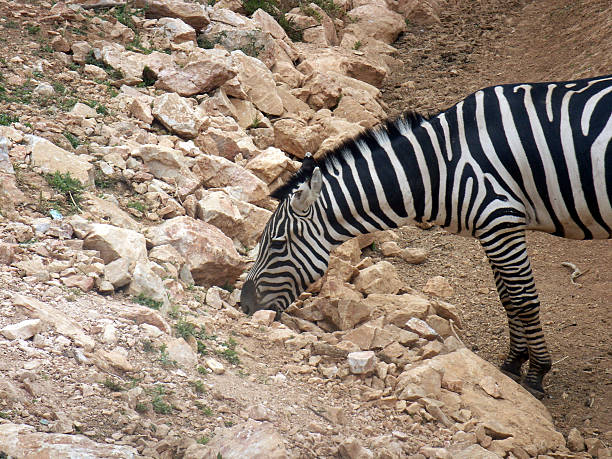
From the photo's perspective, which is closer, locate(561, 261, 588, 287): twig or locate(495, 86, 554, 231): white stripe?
locate(495, 86, 554, 231): white stripe

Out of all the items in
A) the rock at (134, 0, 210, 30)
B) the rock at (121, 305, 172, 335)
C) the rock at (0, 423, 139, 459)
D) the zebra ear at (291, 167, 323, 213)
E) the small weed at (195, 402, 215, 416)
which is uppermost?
the rock at (134, 0, 210, 30)

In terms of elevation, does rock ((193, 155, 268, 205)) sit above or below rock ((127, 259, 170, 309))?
above

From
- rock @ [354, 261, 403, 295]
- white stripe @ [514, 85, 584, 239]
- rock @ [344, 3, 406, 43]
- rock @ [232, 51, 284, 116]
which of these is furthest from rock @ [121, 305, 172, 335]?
rock @ [344, 3, 406, 43]

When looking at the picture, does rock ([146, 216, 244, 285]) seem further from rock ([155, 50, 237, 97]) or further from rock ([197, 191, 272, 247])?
rock ([155, 50, 237, 97])

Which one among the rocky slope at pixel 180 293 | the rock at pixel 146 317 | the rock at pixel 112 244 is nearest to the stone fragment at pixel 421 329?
the rocky slope at pixel 180 293

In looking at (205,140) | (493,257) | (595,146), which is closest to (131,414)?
(493,257)

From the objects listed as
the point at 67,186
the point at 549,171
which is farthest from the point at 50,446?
the point at 549,171

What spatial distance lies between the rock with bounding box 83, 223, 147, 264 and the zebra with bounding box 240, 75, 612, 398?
1.14 meters

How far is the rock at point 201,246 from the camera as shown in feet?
18.1

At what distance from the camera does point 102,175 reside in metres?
6.09

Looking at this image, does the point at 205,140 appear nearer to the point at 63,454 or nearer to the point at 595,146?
the point at 595,146

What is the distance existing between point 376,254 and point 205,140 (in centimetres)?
227

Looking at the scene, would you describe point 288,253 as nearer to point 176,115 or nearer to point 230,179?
point 230,179

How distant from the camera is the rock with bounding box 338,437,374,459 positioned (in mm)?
3578
